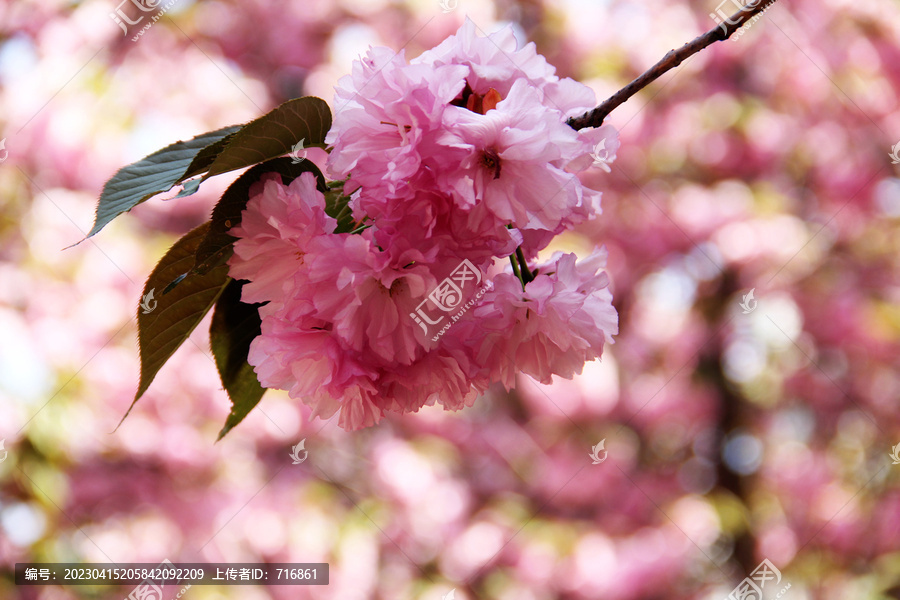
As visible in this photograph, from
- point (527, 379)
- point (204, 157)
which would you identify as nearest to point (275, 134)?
point (204, 157)

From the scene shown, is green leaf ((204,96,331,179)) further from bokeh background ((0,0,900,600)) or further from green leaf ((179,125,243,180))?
bokeh background ((0,0,900,600))

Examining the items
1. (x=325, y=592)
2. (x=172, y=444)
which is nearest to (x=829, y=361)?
(x=325, y=592)

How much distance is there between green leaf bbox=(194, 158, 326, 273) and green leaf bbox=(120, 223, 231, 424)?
4cm

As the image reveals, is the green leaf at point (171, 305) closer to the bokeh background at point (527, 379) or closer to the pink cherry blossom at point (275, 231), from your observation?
the pink cherry blossom at point (275, 231)

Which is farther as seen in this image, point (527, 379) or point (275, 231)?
point (527, 379)

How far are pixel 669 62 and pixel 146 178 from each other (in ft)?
1.14

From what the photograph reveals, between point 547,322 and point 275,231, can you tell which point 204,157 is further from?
point 547,322

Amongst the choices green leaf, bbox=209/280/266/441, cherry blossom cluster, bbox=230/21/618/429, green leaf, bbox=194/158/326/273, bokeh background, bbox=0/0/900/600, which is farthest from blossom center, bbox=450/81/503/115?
bokeh background, bbox=0/0/900/600

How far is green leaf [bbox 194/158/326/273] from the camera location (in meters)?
0.41

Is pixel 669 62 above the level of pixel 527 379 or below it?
above

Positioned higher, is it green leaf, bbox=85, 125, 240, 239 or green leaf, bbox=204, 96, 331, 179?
green leaf, bbox=204, 96, 331, 179

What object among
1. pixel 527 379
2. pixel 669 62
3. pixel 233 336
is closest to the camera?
pixel 669 62

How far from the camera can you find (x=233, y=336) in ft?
1.65

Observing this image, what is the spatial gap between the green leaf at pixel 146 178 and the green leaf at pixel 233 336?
0.31ft
